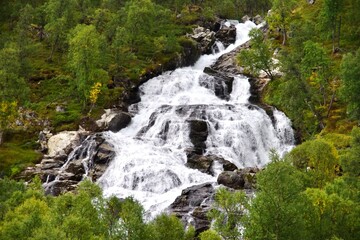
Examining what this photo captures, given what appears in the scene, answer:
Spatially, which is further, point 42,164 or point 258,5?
point 258,5

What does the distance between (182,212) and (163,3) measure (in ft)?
374

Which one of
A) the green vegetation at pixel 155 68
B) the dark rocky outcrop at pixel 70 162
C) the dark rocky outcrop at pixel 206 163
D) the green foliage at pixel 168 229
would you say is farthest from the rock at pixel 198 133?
the green foliage at pixel 168 229

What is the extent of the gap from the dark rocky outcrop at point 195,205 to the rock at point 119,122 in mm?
26335

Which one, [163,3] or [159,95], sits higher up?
[163,3]

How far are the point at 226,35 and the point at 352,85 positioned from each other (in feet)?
233

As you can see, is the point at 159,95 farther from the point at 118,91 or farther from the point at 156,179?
the point at 156,179

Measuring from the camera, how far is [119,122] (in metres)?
75.8

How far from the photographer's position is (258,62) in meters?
84.2

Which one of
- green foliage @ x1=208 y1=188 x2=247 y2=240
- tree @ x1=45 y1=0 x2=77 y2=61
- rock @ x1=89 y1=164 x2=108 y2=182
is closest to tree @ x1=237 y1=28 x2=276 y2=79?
rock @ x1=89 y1=164 x2=108 y2=182

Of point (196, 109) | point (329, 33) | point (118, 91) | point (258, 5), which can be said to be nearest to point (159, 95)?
point (118, 91)

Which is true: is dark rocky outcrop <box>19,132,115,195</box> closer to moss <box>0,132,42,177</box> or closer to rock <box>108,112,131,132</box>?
moss <box>0,132,42,177</box>

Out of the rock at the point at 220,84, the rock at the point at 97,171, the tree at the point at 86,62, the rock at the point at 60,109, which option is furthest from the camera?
the rock at the point at 220,84

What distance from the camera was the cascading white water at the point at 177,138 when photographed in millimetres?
57062

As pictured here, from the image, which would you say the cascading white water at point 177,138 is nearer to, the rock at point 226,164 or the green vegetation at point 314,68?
the rock at point 226,164
